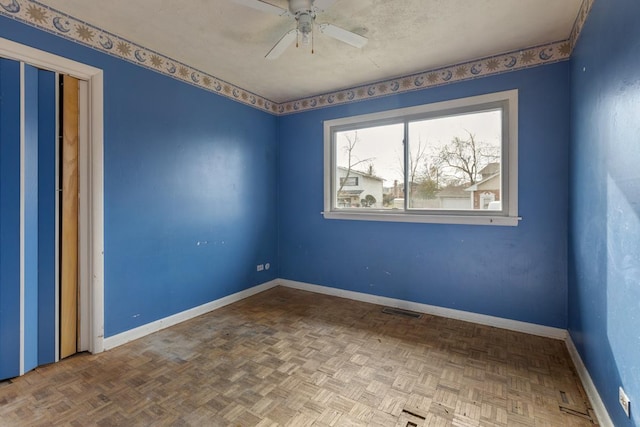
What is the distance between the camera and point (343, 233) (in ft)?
13.3

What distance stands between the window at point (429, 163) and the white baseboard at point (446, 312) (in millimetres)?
987

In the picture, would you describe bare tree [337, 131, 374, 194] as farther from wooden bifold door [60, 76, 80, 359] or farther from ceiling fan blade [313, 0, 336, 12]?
wooden bifold door [60, 76, 80, 359]

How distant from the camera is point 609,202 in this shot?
66.1 inches

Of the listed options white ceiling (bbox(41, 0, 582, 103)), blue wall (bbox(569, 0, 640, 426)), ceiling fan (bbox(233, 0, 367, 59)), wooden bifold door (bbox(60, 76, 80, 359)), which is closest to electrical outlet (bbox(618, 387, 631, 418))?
blue wall (bbox(569, 0, 640, 426))

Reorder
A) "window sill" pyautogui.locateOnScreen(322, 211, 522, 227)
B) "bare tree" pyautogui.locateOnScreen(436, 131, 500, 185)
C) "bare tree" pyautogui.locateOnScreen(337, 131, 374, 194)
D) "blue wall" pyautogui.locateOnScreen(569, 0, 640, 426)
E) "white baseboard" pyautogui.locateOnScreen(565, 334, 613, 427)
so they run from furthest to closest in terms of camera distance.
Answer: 1. "bare tree" pyautogui.locateOnScreen(337, 131, 374, 194)
2. "bare tree" pyautogui.locateOnScreen(436, 131, 500, 185)
3. "window sill" pyautogui.locateOnScreen(322, 211, 522, 227)
4. "white baseboard" pyautogui.locateOnScreen(565, 334, 613, 427)
5. "blue wall" pyautogui.locateOnScreen(569, 0, 640, 426)

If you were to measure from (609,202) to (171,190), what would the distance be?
11.4 feet

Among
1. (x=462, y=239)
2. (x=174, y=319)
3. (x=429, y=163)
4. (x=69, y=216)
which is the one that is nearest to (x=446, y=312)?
(x=462, y=239)

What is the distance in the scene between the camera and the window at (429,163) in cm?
303

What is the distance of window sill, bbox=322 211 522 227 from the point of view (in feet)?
9.77

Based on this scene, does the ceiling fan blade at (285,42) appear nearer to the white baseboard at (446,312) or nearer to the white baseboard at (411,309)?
the white baseboard at (411,309)

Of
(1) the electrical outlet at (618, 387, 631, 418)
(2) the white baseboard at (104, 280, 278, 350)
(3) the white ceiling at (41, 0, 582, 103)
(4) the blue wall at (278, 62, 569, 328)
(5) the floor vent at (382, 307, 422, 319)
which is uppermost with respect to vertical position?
(3) the white ceiling at (41, 0, 582, 103)

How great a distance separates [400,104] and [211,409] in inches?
136

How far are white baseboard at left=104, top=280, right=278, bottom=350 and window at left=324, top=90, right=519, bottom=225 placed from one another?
5.07 ft

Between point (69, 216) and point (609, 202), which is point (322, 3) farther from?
point (69, 216)
